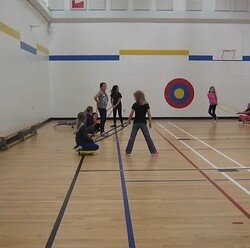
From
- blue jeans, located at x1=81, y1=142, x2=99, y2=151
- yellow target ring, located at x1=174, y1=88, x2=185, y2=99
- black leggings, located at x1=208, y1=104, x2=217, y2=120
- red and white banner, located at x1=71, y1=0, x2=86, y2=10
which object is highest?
red and white banner, located at x1=71, y1=0, x2=86, y2=10

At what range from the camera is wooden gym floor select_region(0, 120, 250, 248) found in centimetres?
425

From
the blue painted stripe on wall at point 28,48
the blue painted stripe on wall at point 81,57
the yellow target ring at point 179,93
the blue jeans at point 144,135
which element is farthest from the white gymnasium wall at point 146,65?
the blue jeans at point 144,135

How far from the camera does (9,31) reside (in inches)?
479

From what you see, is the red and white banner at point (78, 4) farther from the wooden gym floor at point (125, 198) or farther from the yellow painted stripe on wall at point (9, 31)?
the wooden gym floor at point (125, 198)

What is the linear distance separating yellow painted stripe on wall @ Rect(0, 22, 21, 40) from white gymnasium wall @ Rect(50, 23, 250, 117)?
6696 millimetres

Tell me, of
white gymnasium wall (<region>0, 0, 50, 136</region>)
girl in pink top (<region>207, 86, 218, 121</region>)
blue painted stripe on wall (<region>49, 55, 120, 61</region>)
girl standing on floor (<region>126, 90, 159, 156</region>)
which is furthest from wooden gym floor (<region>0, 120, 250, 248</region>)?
blue painted stripe on wall (<region>49, 55, 120, 61</region>)

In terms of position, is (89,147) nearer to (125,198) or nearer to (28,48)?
(125,198)

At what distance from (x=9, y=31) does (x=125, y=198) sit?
8.37 m

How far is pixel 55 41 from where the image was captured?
19844 mm

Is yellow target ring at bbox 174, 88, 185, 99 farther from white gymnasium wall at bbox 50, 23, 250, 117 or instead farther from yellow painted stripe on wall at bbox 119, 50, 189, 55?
yellow painted stripe on wall at bbox 119, 50, 189, 55

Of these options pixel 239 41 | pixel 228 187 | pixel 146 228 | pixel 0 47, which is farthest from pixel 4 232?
pixel 239 41

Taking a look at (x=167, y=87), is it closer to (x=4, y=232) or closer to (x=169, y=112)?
(x=169, y=112)

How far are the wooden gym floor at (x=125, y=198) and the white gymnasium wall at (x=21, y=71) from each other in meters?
2.33

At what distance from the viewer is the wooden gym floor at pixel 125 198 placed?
4.25 m
